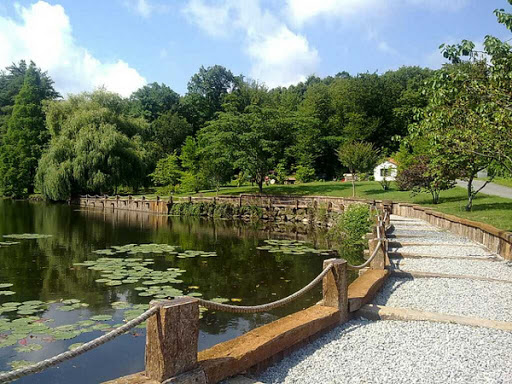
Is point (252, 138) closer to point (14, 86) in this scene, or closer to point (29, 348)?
point (29, 348)

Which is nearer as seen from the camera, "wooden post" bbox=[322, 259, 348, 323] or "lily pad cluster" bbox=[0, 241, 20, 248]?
"wooden post" bbox=[322, 259, 348, 323]

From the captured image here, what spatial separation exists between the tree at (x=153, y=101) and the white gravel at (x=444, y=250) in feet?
199

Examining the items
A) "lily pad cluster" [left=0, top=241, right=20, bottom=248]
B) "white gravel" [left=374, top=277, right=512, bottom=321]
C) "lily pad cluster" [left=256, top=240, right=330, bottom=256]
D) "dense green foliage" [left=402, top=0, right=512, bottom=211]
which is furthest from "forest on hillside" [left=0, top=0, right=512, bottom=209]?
"lily pad cluster" [left=0, top=241, right=20, bottom=248]

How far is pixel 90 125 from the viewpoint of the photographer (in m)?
40.8

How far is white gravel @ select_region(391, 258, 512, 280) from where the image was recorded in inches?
347

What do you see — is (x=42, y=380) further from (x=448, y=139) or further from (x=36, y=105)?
(x=36, y=105)

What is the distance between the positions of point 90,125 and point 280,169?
18.4m

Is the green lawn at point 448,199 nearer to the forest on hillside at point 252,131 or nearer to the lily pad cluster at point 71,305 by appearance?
the forest on hillside at point 252,131

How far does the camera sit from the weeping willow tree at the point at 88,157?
128ft

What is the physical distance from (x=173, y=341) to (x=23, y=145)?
56201 millimetres

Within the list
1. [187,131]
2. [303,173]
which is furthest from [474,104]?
[187,131]

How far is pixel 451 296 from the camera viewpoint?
7109 mm

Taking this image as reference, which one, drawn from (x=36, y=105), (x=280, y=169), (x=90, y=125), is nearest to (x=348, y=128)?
(x=280, y=169)

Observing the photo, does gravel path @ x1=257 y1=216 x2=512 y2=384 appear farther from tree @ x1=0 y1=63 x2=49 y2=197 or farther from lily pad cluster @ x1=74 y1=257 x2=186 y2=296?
tree @ x1=0 y1=63 x2=49 y2=197
